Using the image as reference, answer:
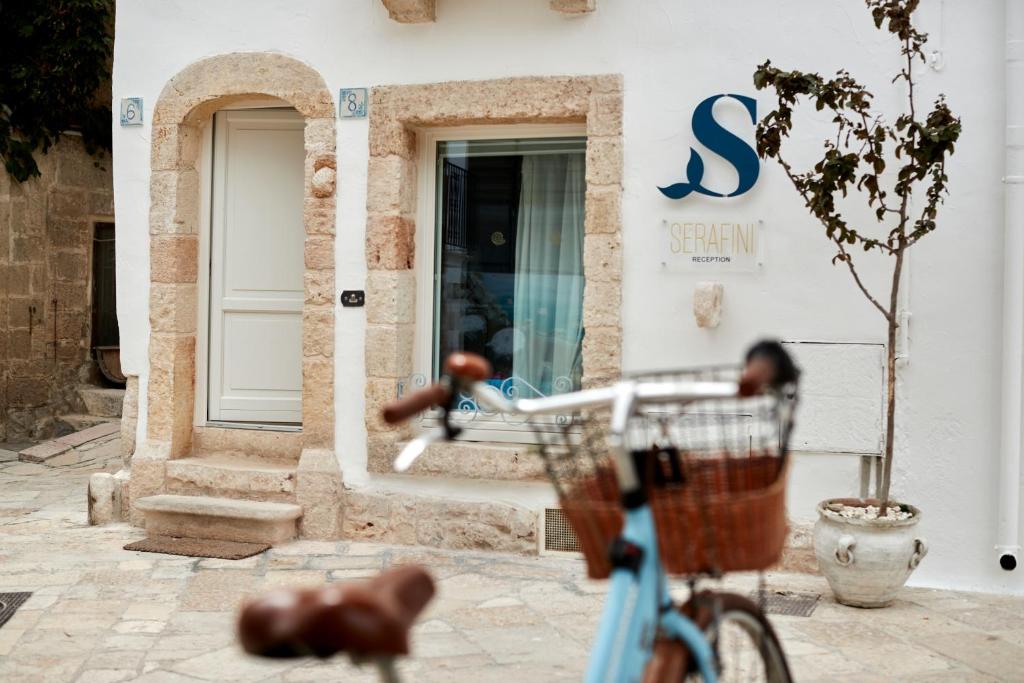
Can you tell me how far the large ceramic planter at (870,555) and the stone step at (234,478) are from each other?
294 centimetres

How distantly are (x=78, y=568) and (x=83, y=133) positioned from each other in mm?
5960

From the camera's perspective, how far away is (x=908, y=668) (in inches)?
164

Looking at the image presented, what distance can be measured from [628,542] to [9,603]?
3892mm

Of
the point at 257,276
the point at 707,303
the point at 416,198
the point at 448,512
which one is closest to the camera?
the point at 707,303

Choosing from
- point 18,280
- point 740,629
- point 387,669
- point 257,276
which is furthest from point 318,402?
point 18,280

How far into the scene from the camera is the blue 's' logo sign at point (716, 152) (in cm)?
560

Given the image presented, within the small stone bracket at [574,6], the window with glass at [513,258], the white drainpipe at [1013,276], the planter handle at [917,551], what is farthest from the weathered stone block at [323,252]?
the white drainpipe at [1013,276]

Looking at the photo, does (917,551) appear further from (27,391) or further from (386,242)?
(27,391)

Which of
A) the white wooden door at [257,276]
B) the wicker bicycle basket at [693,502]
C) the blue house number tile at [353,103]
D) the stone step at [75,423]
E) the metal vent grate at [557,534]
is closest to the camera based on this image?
the wicker bicycle basket at [693,502]

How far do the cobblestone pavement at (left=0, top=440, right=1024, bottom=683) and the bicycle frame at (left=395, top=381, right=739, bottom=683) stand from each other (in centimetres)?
209

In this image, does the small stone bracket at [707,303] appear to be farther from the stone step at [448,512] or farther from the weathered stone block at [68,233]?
the weathered stone block at [68,233]

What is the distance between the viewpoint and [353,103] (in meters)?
6.30

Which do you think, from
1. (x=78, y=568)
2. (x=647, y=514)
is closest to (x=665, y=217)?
(x=78, y=568)

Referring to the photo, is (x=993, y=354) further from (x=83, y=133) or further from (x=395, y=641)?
(x=83, y=133)
